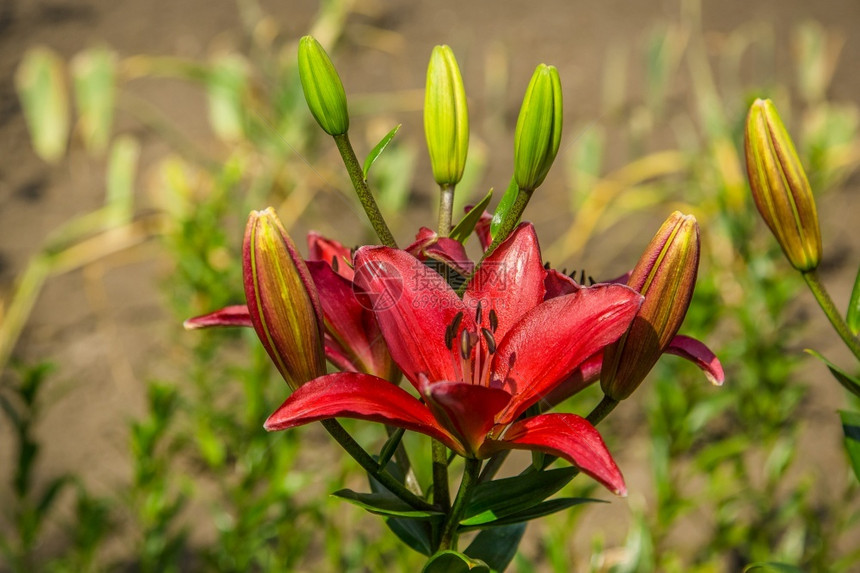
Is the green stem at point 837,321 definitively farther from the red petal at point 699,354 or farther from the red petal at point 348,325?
the red petal at point 348,325

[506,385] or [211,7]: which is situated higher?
[211,7]

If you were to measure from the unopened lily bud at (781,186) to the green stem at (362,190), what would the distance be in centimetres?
26

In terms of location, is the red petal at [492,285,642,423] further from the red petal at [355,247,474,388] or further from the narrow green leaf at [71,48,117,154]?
the narrow green leaf at [71,48,117,154]

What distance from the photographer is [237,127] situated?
2.07 meters

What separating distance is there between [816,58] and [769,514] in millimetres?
1352

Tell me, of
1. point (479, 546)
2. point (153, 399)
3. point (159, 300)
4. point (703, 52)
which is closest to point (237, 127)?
point (159, 300)

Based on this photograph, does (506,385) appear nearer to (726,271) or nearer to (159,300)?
(726,271)

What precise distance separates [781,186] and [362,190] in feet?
0.97

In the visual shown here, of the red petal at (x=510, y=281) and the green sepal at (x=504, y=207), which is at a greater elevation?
the green sepal at (x=504, y=207)

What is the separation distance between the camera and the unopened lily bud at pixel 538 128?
19.6 inches

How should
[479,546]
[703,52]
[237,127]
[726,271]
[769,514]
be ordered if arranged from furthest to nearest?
[703,52] → [237,127] → [726,271] → [769,514] → [479,546]

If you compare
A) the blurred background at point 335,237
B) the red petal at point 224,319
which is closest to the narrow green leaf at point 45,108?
the blurred background at point 335,237

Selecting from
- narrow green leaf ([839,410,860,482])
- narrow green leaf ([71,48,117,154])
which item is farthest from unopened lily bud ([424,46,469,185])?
narrow green leaf ([71,48,117,154])

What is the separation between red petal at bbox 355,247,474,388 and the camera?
0.48m
